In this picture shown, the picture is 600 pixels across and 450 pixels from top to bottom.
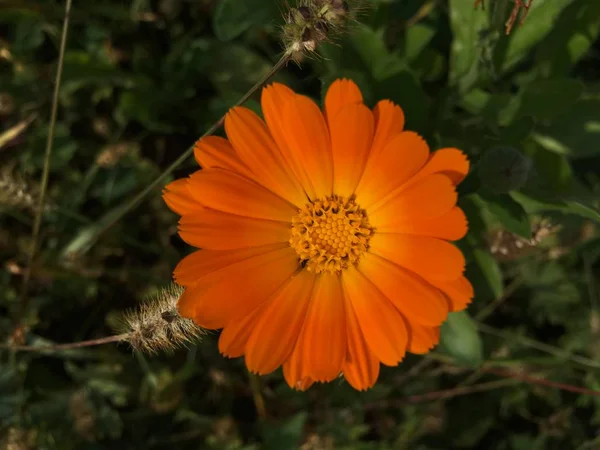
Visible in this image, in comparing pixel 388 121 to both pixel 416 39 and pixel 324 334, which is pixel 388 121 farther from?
pixel 416 39

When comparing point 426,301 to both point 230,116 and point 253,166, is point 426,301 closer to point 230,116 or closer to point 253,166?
point 253,166

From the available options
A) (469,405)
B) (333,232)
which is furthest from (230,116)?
(469,405)

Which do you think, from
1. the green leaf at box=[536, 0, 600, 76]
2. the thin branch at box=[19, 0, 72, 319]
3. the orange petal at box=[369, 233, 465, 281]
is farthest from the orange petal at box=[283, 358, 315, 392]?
the green leaf at box=[536, 0, 600, 76]

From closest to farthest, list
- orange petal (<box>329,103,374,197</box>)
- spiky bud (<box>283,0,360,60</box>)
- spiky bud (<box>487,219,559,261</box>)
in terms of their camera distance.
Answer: spiky bud (<box>283,0,360,60</box>), orange petal (<box>329,103,374,197</box>), spiky bud (<box>487,219,559,261</box>)

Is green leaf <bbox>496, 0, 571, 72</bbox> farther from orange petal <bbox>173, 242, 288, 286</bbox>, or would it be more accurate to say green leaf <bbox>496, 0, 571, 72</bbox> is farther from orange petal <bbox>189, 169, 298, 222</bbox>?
orange petal <bbox>173, 242, 288, 286</bbox>

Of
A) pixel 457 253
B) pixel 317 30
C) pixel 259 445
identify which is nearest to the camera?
pixel 317 30

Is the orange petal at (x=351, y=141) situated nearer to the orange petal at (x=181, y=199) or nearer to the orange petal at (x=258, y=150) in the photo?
the orange petal at (x=258, y=150)
